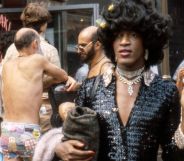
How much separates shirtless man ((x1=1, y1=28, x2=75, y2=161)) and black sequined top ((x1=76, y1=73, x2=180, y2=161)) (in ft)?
10.3

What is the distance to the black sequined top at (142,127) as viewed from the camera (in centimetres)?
326

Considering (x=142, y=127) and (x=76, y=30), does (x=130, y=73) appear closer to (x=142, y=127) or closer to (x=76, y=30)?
(x=142, y=127)

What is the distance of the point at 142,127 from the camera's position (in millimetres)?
3264

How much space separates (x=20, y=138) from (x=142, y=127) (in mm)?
3286

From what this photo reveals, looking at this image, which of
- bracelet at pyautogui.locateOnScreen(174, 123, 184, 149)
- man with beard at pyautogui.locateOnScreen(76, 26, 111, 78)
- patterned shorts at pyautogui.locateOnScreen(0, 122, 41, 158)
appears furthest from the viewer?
patterned shorts at pyautogui.locateOnScreen(0, 122, 41, 158)

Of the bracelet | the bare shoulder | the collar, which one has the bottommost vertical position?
the bracelet

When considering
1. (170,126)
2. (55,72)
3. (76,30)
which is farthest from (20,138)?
(170,126)

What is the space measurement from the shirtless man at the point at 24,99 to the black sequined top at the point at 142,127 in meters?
3.14

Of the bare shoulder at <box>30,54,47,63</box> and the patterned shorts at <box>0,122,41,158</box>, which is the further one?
the bare shoulder at <box>30,54,47,63</box>

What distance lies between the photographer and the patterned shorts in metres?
6.38

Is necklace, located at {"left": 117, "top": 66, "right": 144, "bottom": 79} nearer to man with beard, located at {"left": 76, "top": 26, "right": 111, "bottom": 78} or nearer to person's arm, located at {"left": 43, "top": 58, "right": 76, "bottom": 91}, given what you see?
man with beard, located at {"left": 76, "top": 26, "right": 111, "bottom": 78}

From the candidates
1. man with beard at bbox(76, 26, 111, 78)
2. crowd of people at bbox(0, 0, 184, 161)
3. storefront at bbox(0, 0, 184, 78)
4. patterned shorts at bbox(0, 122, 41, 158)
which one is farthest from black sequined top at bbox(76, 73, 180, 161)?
storefront at bbox(0, 0, 184, 78)

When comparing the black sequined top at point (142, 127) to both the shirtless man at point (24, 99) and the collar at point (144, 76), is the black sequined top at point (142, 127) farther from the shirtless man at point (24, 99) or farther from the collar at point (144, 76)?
the shirtless man at point (24, 99)

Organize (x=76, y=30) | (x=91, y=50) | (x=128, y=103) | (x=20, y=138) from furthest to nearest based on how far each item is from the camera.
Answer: (x=76, y=30), (x=20, y=138), (x=91, y=50), (x=128, y=103)
